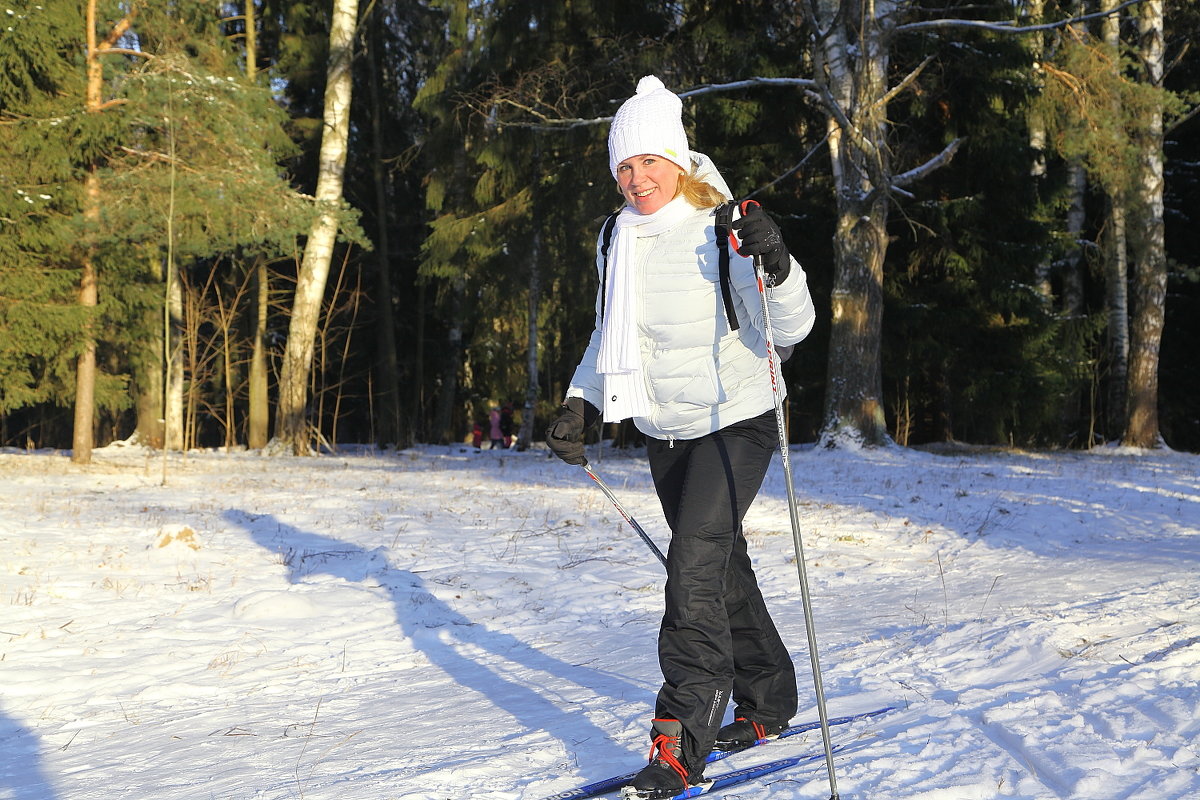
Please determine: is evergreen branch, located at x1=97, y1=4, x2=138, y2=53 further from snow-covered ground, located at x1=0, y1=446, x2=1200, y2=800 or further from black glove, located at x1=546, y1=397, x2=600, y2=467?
black glove, located at x1=546, y1=397, x2=600, y2=467

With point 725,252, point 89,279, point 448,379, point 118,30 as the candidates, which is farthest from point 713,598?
point 448,379

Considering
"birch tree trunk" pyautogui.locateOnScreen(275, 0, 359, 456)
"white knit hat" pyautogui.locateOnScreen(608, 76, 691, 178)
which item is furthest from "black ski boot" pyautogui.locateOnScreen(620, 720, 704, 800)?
"birch tree trunk" pyautogui.locateOnScreen(275, 0, 359, 456)

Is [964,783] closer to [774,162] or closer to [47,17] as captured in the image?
[47,17]

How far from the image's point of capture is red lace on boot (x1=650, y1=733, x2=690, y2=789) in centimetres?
324

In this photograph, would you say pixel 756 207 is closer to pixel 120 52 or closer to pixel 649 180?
pixel 649 180

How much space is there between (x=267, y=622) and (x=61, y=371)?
12.4 metres

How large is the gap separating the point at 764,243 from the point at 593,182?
17.5 m

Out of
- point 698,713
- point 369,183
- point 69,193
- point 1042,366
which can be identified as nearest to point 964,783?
point 698,713

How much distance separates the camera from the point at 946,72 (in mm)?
18719

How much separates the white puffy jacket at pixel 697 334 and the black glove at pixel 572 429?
31 cm

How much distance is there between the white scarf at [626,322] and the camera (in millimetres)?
3625

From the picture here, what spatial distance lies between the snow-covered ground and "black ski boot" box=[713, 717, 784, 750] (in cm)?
5

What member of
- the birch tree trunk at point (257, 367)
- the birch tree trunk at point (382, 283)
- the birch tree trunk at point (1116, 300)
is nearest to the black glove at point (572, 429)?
the birch tree trunk at point (1116, 300)

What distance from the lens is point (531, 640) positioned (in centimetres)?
600
